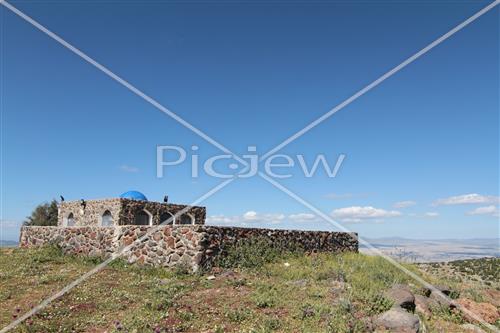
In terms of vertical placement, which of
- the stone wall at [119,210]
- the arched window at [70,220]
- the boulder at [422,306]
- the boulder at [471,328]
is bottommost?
the boulder at [471,328]

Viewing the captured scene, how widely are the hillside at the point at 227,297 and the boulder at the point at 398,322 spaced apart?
22 centimetres

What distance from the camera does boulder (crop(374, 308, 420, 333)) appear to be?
25.5 ft

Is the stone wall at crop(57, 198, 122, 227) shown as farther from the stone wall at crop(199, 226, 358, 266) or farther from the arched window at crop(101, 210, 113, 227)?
the stone wall at crop(199, 226, 358, 266)

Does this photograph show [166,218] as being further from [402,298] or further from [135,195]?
[402,298]

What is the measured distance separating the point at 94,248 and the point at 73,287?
612 cm

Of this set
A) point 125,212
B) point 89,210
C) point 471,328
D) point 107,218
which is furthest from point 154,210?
point 471,328

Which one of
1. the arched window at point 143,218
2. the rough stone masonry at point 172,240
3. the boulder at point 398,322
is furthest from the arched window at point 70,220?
the boulder at point 398,322

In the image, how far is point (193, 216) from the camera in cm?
3384

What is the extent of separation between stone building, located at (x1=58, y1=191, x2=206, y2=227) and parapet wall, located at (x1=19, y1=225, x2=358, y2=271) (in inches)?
318

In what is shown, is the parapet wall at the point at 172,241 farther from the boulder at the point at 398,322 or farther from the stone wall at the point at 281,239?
the boulder at the point at 398,322

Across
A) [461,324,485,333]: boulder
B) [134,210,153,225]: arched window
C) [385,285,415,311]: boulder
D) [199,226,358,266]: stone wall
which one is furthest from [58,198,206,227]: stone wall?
[461,324,485,333]: boulder

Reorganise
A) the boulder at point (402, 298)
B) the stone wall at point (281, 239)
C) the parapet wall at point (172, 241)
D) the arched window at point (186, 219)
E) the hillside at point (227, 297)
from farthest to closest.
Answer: the arched window at point (186, 219)
the stone wall at point (281, 239)
the parapet wall at point (172, 241)
the boulder at point (402, 298)
the hillside at point (227, 297)

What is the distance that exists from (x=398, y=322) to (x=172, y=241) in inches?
346

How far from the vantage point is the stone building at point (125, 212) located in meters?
28.7
